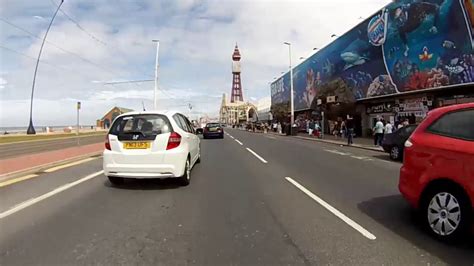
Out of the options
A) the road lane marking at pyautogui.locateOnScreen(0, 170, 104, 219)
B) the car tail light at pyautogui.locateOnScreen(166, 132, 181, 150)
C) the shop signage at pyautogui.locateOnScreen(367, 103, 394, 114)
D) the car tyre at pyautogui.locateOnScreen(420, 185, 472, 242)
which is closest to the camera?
the car tyre at pyautogui.locateOnScreen(420, 185, 472, 242)

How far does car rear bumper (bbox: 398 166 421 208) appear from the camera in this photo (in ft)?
19.0

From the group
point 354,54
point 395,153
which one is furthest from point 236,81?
point 395,153

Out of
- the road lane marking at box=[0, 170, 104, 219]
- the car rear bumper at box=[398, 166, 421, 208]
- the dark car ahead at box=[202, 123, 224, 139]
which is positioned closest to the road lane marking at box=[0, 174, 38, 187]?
the road lane marking at box=[0, 170, 104, 219]

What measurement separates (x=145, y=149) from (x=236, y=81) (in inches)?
6267

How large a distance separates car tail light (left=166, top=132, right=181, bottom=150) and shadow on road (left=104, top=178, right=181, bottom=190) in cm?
96

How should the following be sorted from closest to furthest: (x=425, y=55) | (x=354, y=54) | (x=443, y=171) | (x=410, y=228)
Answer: (x=443, y=171) < (x=410, y=228) < (x=425, y=55) < (x=354, y=54)

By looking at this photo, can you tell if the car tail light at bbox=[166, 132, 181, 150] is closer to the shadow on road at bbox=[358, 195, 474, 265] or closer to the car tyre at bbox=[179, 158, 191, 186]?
the car tyre at bbox=[179, 158, 191, 186]

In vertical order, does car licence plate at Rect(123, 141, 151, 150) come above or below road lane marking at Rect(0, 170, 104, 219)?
above

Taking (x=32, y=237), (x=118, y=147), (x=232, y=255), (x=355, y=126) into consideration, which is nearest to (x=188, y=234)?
(x=232, y=255)

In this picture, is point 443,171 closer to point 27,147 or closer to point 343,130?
point 27,147

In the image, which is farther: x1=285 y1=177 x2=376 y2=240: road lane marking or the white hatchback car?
the white hatchback car

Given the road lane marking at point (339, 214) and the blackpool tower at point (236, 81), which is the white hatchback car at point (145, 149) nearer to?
the road lane marking at point (339, 214)

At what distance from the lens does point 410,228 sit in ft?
18.7

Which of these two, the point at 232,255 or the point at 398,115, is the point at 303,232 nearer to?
the point at 232,255
